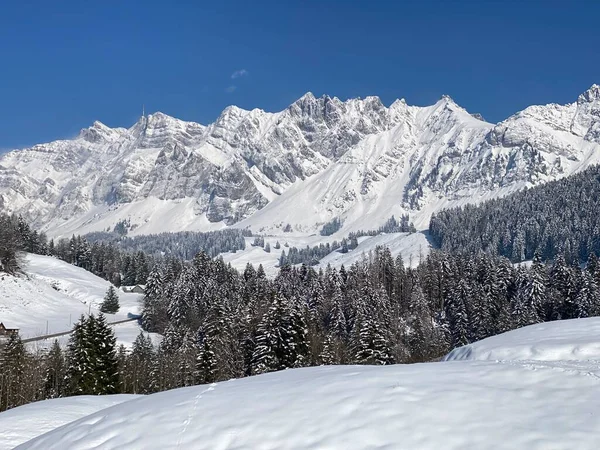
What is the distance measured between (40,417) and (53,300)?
83149mm

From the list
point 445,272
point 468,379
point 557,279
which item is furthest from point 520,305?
point 468,379

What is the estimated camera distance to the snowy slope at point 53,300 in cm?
8238

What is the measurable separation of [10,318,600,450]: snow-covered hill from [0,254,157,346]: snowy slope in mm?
68195

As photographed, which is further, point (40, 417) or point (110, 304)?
point (110, 304)

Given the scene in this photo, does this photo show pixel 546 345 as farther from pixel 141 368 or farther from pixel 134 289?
pixel 134 289

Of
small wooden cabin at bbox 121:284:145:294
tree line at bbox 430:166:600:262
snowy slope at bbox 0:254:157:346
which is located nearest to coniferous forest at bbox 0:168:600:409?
tree line at bbox 430:166:600:262

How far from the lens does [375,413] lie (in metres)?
10.4

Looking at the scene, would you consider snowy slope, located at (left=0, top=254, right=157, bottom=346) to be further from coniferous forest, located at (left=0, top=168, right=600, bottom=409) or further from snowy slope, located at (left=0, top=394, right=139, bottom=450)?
snowy slope, located at (left=0, top=394, right=139, bottom=450)

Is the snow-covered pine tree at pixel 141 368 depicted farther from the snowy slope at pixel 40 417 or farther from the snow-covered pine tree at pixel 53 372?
the snowy slope at pixel 40 417

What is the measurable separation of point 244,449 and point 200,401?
312 cm

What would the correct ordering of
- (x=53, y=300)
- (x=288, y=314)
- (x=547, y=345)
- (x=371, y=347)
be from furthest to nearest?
(x=53, y=300), (x=288, y=314), (x=371, y=347), (x=547, y=345)

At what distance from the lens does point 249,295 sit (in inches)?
3664

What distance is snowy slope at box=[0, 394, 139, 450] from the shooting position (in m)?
17.7

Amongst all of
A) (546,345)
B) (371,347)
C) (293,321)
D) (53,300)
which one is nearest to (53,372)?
(293,321)
